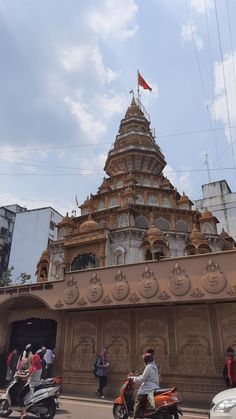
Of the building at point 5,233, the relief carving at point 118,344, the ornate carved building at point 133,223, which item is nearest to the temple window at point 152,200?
the ornate carved building at point 133,223

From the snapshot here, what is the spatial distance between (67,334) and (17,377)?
523cm

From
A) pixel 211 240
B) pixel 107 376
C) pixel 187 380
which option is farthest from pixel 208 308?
pixel 211 240

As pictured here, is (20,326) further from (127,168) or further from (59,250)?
(127,168)

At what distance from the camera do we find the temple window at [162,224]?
25203 millimetres

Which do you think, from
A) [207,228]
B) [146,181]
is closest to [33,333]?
[207,228]

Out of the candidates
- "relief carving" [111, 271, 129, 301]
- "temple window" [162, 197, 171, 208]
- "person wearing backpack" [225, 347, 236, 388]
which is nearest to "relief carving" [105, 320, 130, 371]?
"relief carving" [111, 271, 129, 301]

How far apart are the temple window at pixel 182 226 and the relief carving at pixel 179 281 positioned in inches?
538

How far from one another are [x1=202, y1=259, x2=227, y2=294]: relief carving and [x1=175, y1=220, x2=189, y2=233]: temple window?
13.9 metres

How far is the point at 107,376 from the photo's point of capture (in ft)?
41.4

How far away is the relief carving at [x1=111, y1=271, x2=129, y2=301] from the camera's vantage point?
12.5m

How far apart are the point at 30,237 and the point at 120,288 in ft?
126

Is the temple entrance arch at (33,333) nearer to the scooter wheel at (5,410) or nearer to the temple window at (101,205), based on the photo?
the scooter wheel at (5,410)

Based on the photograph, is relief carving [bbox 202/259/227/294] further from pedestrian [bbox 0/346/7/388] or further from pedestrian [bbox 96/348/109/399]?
pedestrian [bbox 0/346/7/388]

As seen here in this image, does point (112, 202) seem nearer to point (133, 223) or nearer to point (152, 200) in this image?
point (152, 200)
